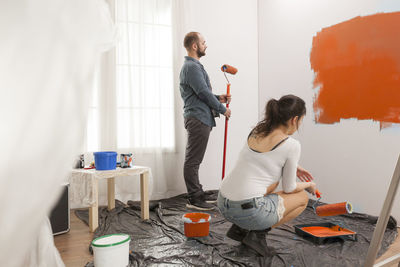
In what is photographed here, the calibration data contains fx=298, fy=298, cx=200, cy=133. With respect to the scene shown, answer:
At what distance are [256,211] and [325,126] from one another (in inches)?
53.5

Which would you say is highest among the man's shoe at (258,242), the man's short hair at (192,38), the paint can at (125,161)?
the man's short hair at (192,38)

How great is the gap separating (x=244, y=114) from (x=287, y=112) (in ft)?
5.68

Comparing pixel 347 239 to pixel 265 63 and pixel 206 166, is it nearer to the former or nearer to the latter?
pixel 206 166

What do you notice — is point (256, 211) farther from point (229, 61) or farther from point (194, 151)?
point (229, 61)

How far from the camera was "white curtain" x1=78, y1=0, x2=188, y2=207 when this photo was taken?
2.53 m

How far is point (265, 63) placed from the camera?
307 centimetres

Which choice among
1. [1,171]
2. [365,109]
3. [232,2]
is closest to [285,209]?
[365,109]

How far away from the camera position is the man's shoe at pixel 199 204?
2330 mm

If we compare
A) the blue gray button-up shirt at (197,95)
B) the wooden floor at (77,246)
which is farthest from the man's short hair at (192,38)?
the wooden floor at (77,246)

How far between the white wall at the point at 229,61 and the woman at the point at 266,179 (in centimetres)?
142

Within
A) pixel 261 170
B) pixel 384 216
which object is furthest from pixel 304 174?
pixel 384 216

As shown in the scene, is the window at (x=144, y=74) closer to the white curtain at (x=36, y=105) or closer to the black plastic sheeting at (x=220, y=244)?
the black plastic sheeting at (x=220, y=244)

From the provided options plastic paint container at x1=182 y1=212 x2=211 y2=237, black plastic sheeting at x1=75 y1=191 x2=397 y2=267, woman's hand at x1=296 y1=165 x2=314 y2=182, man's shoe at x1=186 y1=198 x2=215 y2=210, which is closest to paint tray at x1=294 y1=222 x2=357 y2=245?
black plastic sheeting at x1=75 y1=191 x2=397 y2=267

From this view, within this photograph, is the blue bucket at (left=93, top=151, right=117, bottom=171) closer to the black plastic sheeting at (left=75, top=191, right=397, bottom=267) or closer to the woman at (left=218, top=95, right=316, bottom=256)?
the black plastic sheeting at (left=75, top=191, right=397, bottom=267)
